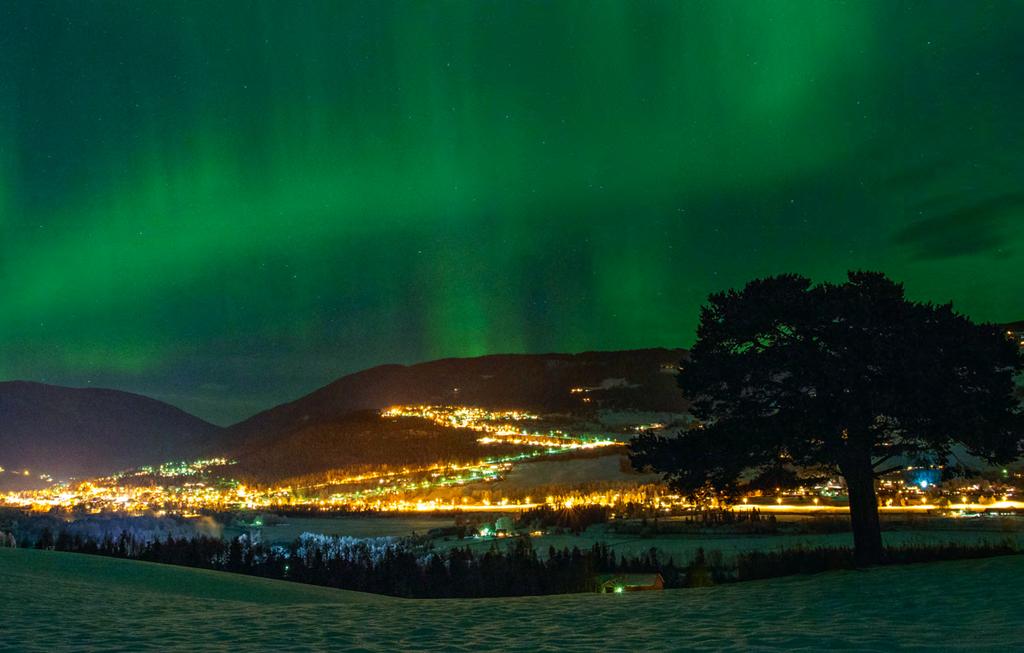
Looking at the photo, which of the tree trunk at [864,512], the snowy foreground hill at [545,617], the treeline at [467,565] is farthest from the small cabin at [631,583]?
the tree trunk at [864,512]

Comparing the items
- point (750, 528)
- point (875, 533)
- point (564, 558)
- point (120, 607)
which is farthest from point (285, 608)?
point (750, 528)

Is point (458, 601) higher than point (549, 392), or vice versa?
point (549, 392)

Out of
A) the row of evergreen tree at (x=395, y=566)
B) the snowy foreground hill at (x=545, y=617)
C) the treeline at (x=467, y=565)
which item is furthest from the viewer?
the row of evergreen tree at (x=395, y=566)

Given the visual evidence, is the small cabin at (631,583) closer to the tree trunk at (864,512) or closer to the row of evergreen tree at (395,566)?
the row of evergreen tree at (395,566)

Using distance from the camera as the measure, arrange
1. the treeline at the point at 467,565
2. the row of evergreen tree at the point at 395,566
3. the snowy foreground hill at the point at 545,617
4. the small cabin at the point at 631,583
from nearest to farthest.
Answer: the snowy foreground hill at the point at 545,617 < the small cabin at the point at 631,583 < the treeline at the point at 467,565 < the row of evergreen tree at the point at 395,566

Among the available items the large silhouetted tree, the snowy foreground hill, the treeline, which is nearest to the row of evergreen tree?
the treeline

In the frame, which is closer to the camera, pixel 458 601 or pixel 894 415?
pixel 458 601

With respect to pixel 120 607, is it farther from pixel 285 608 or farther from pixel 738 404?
pixel 738 404

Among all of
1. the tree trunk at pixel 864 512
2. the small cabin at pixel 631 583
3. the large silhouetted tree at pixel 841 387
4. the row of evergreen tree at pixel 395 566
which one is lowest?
the small cabin at pixel 631 583
